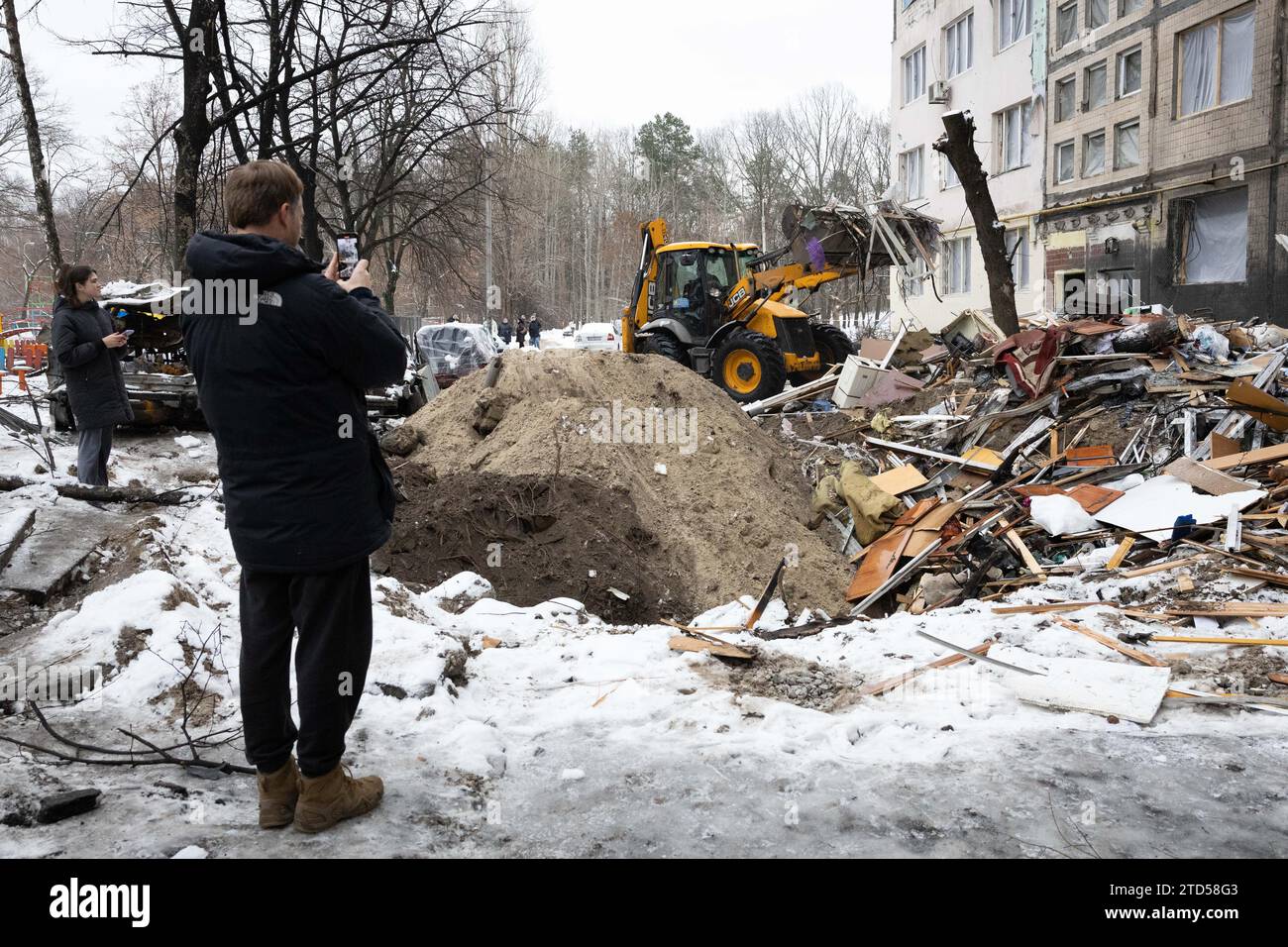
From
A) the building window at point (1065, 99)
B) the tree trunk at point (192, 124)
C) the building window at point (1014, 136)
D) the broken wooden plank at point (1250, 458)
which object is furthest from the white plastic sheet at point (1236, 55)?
the tree trunk at point (192, 124)

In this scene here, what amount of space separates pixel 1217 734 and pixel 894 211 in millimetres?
11405

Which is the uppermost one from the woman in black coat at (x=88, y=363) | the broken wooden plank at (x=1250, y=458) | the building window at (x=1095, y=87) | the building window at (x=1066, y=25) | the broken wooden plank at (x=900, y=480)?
the building window at (x=1066, y=25)

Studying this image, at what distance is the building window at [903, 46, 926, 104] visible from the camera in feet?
97.0

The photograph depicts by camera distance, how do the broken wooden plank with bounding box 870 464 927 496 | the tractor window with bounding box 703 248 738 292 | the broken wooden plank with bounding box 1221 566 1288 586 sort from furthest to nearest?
the tractor window with bounding box 703 248 738 292 → the broken wooden plank with bounding box 870 464 927 496 → the broken wooden plank with bounding box 1221 566 1288 586

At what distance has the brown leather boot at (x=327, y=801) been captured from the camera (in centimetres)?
274

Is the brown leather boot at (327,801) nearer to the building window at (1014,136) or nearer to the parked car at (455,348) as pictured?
the parked car at (455,348)

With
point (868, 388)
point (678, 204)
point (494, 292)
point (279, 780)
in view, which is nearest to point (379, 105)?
point (494, 292)

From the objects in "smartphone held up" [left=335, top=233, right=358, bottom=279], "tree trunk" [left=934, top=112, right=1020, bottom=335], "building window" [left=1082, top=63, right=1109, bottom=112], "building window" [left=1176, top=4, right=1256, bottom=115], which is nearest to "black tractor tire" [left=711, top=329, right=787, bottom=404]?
"tree trunk" [left=934, top=112, right=1020, bottom=335]

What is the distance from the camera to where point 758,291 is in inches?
572

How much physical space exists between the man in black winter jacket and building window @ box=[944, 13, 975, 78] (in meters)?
29.1

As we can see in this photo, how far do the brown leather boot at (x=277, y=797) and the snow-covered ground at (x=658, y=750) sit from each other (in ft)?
0.18

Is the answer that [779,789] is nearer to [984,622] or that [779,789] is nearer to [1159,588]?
[984,622]

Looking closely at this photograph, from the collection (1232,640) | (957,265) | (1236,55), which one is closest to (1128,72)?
(1236,55)
